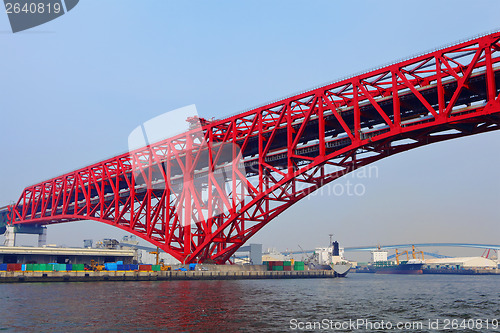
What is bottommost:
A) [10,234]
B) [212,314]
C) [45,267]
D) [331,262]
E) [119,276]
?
[212,314]

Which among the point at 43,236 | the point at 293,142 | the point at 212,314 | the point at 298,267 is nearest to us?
the point at 212,314

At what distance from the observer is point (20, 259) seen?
94.9 meters

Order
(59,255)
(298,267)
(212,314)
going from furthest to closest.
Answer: (298,267)
(59,255)
(212,314)

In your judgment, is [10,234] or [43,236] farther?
[43,236]

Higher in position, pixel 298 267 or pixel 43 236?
pixel 43 236

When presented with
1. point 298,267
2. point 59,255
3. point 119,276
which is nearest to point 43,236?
point 59,255

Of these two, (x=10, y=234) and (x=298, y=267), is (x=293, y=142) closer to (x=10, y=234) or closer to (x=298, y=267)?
(x=298, y=267)

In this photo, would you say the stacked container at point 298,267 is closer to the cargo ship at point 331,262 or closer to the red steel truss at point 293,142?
the cargo ship at point 331,262

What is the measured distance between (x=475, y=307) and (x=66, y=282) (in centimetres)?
5721

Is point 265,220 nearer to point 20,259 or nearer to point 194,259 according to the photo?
point 194,259

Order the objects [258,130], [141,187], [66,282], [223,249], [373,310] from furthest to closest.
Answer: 1. [141,187]
2. [223,249]
3. [66,282]
4. [258,130]
5. [373,310]

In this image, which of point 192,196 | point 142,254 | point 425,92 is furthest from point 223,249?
point 142,254

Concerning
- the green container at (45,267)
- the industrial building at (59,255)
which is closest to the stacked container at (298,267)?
the industrial building at (59,255)

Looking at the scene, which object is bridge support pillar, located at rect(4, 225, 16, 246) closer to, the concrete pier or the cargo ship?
the concrete pier
